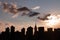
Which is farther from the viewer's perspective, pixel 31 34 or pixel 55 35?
pixel 31 34

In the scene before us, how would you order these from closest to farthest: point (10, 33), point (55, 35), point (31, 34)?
point (55, 35) → point (31, 34) → point (10, 33)

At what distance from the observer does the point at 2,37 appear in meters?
152

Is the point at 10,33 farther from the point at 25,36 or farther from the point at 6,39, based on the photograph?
the point at 25,36

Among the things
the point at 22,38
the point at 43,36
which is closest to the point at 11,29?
the point at 22,38

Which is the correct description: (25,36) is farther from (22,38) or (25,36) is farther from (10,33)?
(10,33)

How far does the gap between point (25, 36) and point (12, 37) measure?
11308 millimetres

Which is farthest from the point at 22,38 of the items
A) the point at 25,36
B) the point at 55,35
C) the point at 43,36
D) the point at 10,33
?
the point at 55,35

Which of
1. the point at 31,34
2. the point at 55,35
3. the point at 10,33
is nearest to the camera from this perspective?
the point at 55,35

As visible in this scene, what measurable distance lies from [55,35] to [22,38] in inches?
1484

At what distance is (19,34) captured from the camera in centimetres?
14438

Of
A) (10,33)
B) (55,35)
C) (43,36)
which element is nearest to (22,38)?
(10,33)

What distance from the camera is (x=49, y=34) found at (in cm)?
11462

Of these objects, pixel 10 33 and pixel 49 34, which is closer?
pixel 49 34

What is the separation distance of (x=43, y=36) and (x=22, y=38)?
29.2 metres
